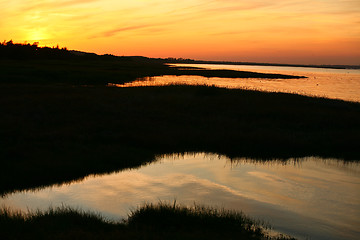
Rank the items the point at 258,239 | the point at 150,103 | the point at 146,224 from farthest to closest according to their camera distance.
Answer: the point at 150,103 < the point at 146,224 < the point at 258,239

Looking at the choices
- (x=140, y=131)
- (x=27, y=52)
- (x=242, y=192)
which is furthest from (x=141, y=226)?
(x=27, y=52)

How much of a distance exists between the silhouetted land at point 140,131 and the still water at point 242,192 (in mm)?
1105

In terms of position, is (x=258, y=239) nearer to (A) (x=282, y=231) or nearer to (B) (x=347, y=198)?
(A) (x=282, y=231)

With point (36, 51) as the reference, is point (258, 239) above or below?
below

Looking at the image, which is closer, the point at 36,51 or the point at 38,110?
the point at 38,110

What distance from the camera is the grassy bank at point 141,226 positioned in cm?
784

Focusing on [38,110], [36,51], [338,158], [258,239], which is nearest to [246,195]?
[258,239]

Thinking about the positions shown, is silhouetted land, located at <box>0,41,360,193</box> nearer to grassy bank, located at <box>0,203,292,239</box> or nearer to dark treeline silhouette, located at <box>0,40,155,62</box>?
grassy bank, located at <box>0,203,292,239</box>

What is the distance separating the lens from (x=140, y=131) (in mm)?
20109

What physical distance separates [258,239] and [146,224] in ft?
8.72

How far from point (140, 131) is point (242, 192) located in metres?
8.78

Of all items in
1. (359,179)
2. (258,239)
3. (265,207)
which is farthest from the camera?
(359,179)

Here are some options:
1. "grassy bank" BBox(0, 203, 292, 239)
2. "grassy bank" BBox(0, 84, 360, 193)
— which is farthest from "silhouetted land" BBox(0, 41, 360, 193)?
"grassy bank" BBox(0, 203, 292, 239)

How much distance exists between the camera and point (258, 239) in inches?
331
